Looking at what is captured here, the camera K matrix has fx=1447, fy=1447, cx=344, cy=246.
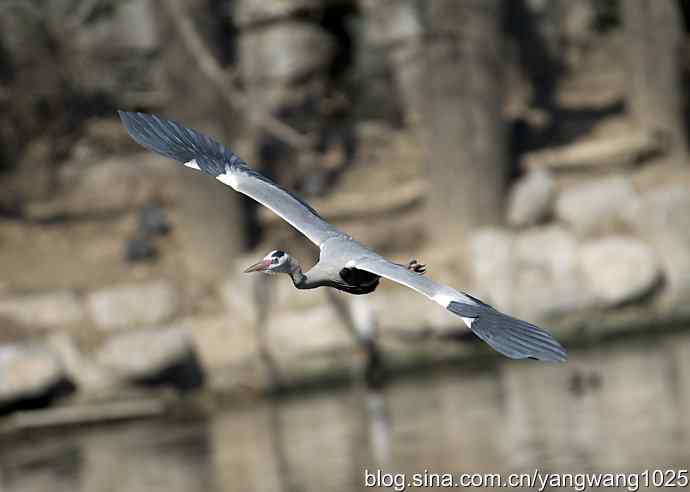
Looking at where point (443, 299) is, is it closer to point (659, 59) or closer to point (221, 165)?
point (221, 165)

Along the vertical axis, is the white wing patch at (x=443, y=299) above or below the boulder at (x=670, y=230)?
below

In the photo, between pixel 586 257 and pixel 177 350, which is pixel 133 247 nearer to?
pixel 177 350

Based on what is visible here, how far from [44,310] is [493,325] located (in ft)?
33.9

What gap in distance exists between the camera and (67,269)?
1870 cm

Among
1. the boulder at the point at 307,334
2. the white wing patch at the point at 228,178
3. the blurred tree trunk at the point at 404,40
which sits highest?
the blurred tree trunk at the point at 404,40

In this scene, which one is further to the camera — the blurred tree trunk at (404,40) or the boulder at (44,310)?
the blurred tree trunk at (404,40)

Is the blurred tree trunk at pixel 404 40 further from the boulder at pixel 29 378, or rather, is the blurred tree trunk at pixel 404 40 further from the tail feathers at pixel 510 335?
the tail feathers at pixel 510 335

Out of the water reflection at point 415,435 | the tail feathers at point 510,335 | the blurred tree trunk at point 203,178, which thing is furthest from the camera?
the blurred tree trunk at point 203,178

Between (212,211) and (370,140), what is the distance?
3.80 m

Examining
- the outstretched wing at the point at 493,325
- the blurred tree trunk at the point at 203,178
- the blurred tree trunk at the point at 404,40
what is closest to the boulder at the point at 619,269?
the blurred tree trunk at the point at 404,40

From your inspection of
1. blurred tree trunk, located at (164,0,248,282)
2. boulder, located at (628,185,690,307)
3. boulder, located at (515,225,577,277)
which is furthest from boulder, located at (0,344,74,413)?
boulder, located at (628,185,690,307)

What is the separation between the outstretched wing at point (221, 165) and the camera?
9594 millimetres

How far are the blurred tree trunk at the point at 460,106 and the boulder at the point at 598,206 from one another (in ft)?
3.32

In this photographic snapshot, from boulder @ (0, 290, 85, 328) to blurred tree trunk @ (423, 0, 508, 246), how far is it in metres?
4.56
